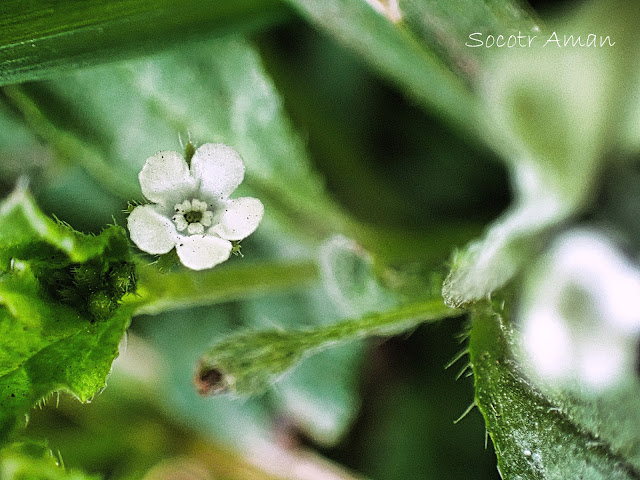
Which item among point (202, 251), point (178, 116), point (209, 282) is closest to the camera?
point (202, 251)

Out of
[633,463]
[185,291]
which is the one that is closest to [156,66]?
[185,291]

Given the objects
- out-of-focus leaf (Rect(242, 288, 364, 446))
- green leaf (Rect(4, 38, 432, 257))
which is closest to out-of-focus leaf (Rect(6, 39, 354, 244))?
green leaf (Rect(4, 38, 432, 257))

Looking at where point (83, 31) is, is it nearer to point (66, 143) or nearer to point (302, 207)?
point (66, 143)

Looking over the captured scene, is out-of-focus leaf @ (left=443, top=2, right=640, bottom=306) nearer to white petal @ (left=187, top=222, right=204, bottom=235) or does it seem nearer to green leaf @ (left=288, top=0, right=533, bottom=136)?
green leaf @ (left=288, top=0, right=533, bottom=136)

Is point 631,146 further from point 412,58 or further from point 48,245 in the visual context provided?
point 48,245

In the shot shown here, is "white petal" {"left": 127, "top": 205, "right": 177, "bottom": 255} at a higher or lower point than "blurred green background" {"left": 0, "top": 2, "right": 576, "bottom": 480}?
lower

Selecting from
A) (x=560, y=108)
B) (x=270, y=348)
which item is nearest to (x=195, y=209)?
(x=270, y=348)
